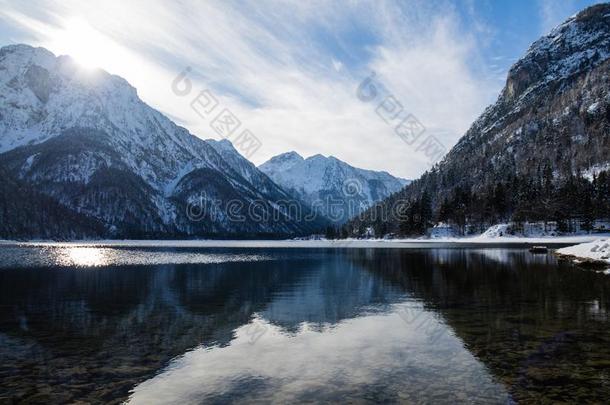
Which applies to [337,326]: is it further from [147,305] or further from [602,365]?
[147,305]

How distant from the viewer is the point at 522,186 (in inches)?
7431

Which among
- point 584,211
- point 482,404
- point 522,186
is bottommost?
point 482,404

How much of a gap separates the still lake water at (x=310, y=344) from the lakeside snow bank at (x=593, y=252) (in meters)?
17.6

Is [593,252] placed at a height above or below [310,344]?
above

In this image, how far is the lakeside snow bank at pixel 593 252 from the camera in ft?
205

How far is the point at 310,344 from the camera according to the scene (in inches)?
946

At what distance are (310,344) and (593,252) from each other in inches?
2458

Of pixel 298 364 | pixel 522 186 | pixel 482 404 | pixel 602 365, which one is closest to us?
pixel 482 404

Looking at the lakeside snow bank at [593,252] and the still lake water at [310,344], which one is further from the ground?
the lakeside snow bank at [593,252]

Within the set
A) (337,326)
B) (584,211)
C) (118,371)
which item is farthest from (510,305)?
(584,211)

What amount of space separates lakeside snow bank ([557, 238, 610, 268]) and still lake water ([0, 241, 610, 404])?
1756cm

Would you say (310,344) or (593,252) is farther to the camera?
(593,252)

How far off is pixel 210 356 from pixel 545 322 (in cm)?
2012

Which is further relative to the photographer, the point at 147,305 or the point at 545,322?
the point at 147,305
